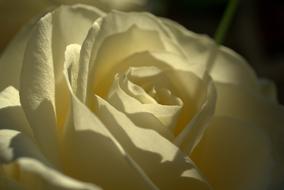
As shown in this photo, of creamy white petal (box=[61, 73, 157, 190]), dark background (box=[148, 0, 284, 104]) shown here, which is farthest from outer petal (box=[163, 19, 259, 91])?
dark background (box=[148, 0, 284, 104])

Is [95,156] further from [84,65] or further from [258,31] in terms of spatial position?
[258,31]

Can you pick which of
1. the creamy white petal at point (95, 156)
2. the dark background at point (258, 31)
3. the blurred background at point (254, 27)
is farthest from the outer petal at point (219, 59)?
the dark background at point (258, 31)

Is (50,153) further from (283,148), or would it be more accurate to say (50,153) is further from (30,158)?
(283,148)

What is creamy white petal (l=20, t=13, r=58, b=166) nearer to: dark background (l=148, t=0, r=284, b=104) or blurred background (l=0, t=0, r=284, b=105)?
blurred background (l=0, t=0, r=284, b=105)

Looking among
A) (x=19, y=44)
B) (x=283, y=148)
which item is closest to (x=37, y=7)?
(x=19, y=44)

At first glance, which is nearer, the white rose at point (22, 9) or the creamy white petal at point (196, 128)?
the creamy white petal at point (196, 128)

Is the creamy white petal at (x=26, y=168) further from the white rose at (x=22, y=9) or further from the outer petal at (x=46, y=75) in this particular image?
the white rose at (x=22, y=9)
